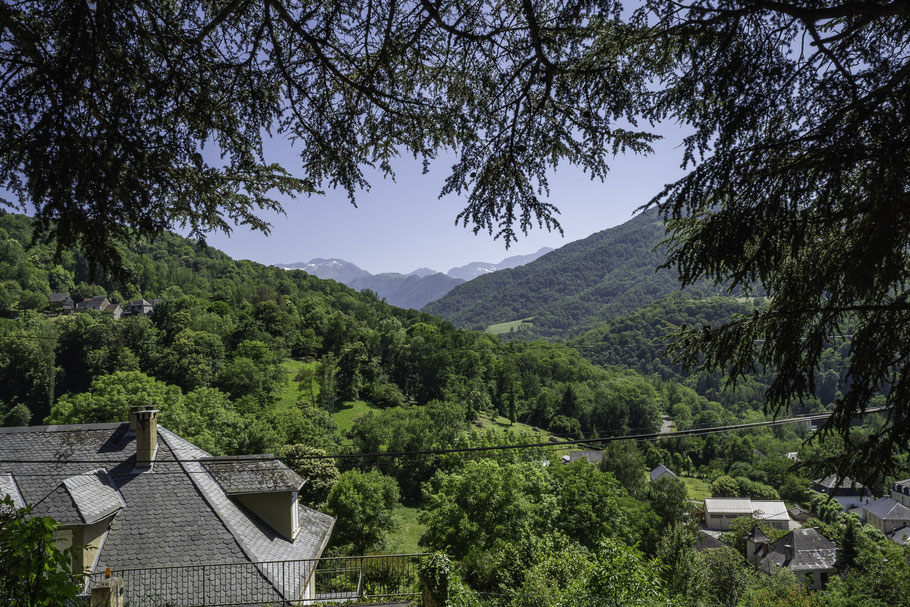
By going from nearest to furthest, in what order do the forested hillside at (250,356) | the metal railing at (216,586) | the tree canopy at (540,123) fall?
1. the tree canopy at (540,123)
2. the metal railing at (216,586)
3. the forested hillside at (250,356)

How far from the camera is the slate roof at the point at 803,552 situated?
1449 inches

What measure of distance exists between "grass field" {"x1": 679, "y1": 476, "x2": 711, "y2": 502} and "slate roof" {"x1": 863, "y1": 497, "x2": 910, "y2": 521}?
15.9m

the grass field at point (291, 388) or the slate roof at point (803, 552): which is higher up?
the grass field at point (291, 388)

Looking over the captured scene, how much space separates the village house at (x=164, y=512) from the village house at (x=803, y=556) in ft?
121

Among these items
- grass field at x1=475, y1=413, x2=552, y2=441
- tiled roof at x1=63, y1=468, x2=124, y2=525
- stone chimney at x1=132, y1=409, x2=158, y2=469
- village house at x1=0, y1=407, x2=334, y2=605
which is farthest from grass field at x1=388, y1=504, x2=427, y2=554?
grass field at x1=475, y1=413, x2=552, y2=441

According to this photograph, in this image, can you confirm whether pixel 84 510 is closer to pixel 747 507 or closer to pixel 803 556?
pixel 803 556

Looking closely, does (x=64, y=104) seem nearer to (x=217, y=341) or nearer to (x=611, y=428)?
(x=217, y=341)

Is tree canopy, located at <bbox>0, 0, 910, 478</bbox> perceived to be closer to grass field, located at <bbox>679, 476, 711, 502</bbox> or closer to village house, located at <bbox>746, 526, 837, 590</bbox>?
Result: village house, located at <bbox>746, 526, 837, 590</bbox>

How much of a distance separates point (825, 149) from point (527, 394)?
74038 millimetres

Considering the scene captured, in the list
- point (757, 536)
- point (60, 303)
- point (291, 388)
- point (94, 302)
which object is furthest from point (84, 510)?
point (94, 302)

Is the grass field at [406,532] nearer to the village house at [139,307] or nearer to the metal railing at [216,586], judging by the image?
the metal railing at [216,586]

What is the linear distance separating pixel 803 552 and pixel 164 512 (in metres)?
45.7

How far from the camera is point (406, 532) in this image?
32.7 m

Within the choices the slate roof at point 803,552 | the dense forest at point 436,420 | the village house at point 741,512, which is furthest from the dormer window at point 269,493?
the village house at point 741,512
